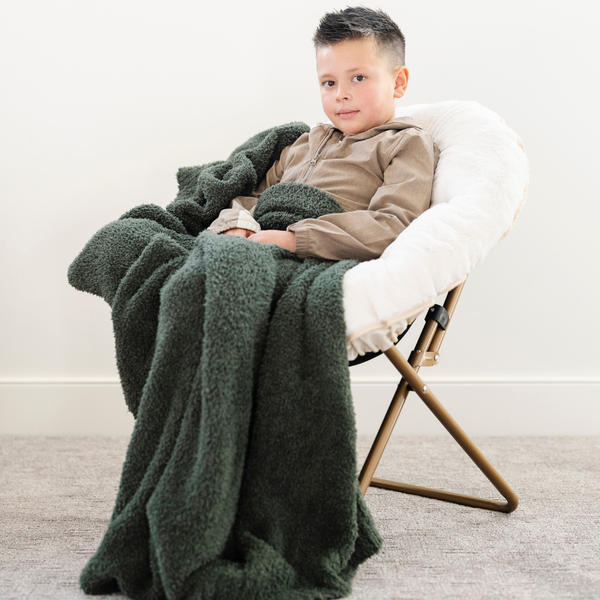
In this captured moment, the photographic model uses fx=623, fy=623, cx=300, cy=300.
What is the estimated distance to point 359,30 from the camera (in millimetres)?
1153

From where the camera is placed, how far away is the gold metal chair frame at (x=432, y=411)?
1.00m

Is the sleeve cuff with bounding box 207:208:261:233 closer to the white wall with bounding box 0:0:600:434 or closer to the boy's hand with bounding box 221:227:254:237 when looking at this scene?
the boy's hand with bounding box 221:227:254:237

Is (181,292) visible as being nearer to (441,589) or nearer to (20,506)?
(441,589)

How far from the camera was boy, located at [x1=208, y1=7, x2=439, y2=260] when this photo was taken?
1.02m

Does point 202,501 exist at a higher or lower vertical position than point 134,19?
lower

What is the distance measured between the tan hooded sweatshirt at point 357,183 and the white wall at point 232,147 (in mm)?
455

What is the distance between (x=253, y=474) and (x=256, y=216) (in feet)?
1.71

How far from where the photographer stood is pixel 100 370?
5.65 feet

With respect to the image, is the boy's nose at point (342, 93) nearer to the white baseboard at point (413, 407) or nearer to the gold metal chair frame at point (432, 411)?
the gold metal chair frame at point (432, 411)

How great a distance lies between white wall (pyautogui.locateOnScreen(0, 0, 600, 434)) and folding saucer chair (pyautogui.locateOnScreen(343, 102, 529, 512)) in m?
0.54

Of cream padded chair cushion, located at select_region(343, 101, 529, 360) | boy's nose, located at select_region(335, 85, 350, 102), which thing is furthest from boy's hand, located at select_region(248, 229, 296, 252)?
boy's nose, located at select_region(335, 85, 350, 102)

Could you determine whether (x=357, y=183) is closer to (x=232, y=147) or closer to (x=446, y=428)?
(x=446, y=428)

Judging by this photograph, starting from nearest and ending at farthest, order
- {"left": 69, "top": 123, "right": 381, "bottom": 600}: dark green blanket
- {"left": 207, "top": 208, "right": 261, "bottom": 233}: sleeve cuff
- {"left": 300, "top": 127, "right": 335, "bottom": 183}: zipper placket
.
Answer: {"left": 69, "top": 123, "right": 381, "bottom": 600}: dark green blanket < {"left": 207, "top": 208, "right": 261, "bottom": 233}: sleeve cuff < {"left": 300, "top": 127, "right": 335, "bottom": 183}: zipper placket

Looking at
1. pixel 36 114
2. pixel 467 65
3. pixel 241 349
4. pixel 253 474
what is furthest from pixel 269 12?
pixel 253 474
